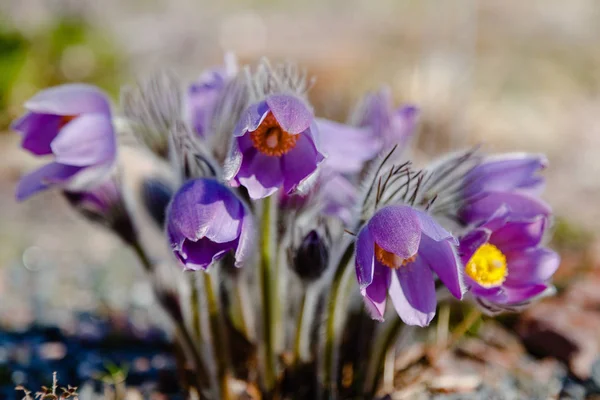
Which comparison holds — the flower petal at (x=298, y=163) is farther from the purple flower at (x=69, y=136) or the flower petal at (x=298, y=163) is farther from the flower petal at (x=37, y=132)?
the flower petal at (x=37, y=132)

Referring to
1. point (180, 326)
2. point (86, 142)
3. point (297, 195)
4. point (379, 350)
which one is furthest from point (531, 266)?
point (86, 142)

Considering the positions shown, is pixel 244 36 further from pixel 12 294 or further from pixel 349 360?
pixel 349 360

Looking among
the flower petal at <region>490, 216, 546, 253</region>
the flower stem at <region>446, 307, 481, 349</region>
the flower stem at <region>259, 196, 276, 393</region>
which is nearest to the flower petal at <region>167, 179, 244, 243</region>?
the flower stem at <region>259, 196, 276, 393</region>

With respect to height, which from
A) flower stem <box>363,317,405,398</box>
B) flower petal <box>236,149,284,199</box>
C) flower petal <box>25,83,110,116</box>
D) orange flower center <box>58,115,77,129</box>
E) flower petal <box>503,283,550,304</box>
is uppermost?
flower petal <box>25,83,110,116</box>

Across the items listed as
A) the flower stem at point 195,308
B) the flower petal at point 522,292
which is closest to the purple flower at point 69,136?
the flower stem at point 195,308

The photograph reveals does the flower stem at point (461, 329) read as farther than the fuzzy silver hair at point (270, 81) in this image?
Yes

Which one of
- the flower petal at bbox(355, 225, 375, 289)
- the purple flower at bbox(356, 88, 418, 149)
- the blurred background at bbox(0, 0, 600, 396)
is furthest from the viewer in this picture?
the blurred background at bbox(0, 0, 600, 396)

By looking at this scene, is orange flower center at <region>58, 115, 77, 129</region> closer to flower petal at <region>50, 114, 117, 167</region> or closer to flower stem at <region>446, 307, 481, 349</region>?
flower petal at <region>50, 114, 117, 167</region>
